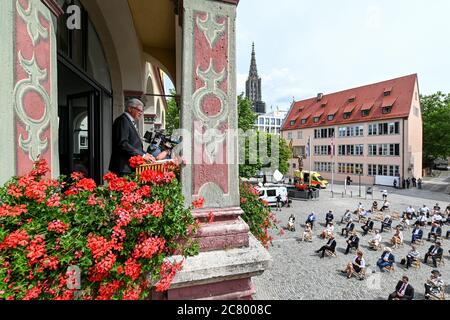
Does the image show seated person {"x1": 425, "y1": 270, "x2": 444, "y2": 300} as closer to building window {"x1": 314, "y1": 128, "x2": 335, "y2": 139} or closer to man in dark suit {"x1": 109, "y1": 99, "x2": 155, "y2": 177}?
man in dark suit {"x1": 109, "y1": 99, "x2": 155, "y2": 177}

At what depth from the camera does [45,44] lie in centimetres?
257

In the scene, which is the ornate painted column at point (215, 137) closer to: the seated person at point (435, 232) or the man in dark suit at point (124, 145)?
the man in dark suit at point (124, 145)

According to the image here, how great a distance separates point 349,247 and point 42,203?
1252cm

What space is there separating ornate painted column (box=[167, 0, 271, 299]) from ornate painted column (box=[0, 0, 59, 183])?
1.45 metres

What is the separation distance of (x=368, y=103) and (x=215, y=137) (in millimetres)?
40544

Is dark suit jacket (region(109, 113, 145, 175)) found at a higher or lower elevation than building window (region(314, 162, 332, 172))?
higher

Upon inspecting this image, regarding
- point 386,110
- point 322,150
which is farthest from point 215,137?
point 322,150

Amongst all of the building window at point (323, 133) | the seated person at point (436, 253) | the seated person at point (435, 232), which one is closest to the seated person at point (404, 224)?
the seated person at point (435, 232)

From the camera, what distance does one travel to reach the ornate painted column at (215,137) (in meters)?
2.51

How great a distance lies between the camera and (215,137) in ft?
8.73

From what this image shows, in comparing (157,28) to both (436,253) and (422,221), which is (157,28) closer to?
(436,253)

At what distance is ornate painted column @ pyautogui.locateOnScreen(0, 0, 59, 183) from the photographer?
2.20 meters

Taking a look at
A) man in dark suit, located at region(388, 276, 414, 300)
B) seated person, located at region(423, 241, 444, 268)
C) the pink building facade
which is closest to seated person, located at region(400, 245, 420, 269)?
seated person, located at region(423, 241, 444, 268)
